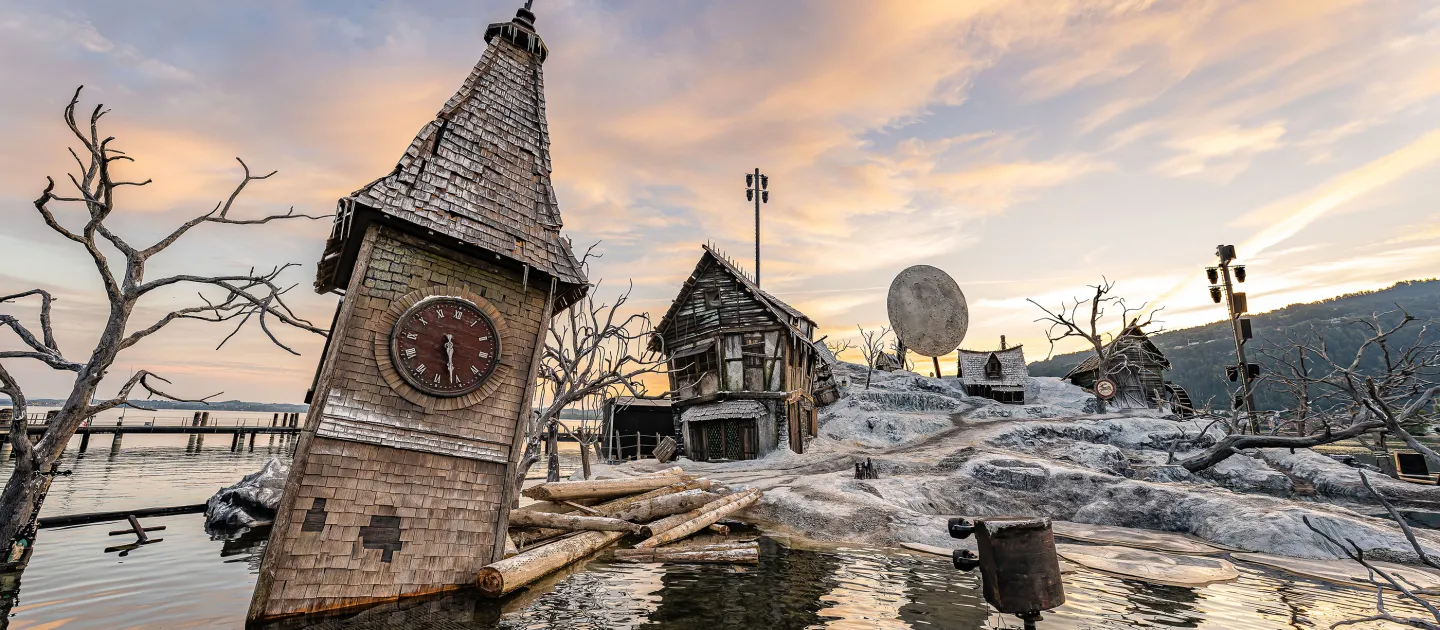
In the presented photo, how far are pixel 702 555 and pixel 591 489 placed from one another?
15.5 feet

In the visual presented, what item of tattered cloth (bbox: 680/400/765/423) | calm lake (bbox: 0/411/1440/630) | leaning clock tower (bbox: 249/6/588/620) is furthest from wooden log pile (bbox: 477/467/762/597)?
tattered cloth (bbox: 680/400/765/423)

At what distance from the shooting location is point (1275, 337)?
109812 mm

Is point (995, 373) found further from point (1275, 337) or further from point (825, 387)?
point (1275, 337)

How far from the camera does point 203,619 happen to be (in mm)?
8234

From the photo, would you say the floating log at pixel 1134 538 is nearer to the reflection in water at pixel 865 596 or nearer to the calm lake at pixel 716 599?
the calm lake at pixel 716 599

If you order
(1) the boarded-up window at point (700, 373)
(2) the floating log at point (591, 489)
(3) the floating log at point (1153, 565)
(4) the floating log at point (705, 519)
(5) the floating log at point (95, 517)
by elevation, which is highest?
(1) the boarded-up window at point (700, 373)

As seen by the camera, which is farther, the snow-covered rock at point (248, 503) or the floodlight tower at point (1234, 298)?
the floodlight tower at point (1234, 298)

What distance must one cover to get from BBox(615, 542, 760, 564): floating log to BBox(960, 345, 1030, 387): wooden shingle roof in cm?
4223

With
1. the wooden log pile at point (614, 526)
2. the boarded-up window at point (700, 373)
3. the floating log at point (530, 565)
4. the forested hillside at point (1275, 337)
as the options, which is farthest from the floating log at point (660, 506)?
the forested hillside at point (1275, 337)

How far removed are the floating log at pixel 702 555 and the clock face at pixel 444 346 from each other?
4900 mm

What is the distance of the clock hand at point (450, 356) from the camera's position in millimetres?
10023

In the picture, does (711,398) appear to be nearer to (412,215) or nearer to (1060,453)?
(1060,453)

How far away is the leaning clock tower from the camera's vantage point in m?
8.79

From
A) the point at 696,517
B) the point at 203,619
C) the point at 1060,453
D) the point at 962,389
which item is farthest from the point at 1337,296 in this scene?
the point at 203,619
